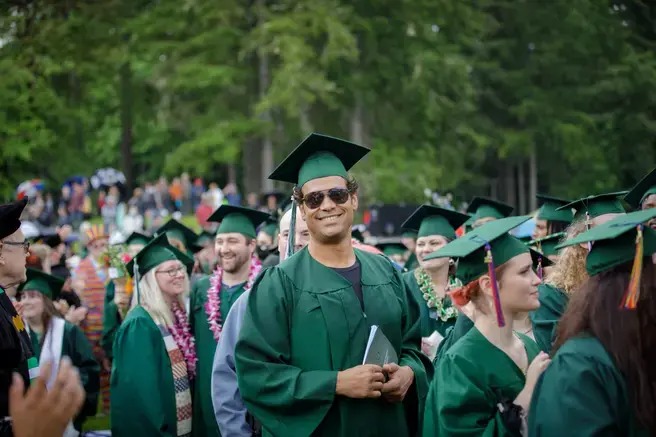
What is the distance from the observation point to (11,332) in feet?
13.6

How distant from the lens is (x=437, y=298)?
21.7 ft

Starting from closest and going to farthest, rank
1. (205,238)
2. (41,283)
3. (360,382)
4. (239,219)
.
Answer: (360,382)
(239,219)
(41,283)
(205,238)

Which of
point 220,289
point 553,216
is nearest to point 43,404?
point 220,289

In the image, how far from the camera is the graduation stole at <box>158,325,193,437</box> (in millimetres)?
6316

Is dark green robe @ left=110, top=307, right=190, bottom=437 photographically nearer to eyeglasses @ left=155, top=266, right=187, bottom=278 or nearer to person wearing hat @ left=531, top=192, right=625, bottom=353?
eyeglasses @ left=155, top=266, right=187, bottom=278

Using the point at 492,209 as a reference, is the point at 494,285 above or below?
below

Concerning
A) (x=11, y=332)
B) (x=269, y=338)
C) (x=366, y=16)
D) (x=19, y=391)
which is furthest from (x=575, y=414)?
(x=366, y=16)

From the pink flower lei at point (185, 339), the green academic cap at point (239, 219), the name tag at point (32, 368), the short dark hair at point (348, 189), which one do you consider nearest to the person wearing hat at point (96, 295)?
the green academic cap at point (239, 219)

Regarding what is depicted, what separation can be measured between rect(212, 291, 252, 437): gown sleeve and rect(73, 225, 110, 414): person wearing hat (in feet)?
16.5

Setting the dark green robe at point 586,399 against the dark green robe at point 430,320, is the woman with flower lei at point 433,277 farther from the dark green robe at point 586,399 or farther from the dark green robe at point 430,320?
the dark green robe at point 586,399

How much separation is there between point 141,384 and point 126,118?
28156mm

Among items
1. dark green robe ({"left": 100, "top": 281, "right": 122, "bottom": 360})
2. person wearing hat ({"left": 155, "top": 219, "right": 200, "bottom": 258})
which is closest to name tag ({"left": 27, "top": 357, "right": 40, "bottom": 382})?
dark green robe ({"left": 100, "top": 281, "right": 122, "bottom": 360})

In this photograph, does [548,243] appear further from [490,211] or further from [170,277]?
[170,277]

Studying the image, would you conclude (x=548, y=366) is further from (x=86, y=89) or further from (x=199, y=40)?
(x=86, y=89)
